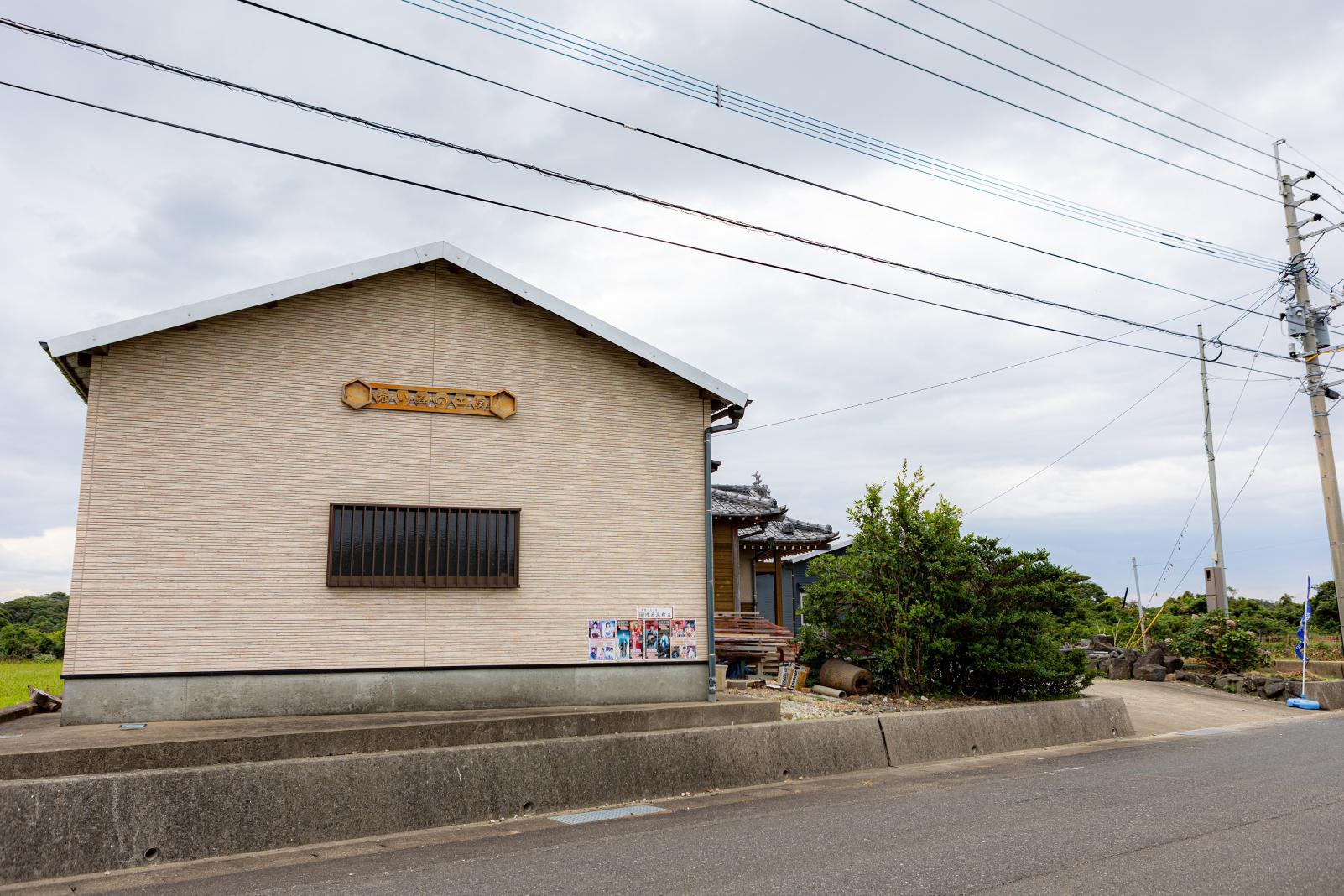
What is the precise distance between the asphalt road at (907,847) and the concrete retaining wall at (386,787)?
1.25 feet

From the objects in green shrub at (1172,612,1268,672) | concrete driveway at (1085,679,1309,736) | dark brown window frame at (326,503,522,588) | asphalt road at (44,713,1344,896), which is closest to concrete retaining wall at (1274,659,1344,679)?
green shrub at (1172,612,1268,672)

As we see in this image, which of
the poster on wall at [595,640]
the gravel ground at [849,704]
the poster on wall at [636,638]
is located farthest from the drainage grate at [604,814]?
the gravel ground at [849,704]

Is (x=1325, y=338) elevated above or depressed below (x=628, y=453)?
above

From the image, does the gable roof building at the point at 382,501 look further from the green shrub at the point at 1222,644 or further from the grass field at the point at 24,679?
the green shrub at the point at 1222,644

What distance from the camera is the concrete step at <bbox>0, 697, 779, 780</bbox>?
8.42m

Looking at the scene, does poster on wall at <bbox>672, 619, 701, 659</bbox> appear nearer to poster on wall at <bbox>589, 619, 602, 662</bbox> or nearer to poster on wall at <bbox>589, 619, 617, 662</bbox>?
poster on wall at <bbox>589, 619, 617, 662</bbox>

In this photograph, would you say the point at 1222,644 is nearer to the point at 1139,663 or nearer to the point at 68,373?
the point at 1139,663

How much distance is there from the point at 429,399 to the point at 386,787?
5004 millimetres

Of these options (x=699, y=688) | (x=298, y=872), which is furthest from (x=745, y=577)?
(x=298, y=872)

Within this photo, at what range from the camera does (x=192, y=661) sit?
10.3m

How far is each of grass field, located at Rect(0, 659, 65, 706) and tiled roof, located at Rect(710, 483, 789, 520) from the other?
12473 millimetres

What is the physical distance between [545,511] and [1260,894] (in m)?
8.52

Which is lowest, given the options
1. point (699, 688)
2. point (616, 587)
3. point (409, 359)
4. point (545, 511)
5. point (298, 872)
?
point (298, 872)

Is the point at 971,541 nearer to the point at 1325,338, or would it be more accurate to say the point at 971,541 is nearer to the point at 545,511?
the point at 545,511
